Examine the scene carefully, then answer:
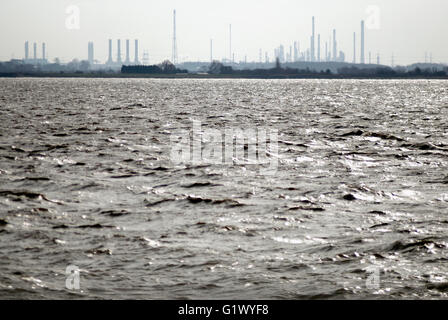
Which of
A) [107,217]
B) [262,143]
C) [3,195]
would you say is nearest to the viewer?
[107,217]

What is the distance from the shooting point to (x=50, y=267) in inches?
495

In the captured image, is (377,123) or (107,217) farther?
(377,123)

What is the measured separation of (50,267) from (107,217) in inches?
165

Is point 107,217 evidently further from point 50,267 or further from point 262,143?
point 262,143

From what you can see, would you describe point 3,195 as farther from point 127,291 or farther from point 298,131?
point 298,131

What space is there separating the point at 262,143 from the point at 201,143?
10.3ft

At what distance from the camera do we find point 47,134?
38.2 metres
